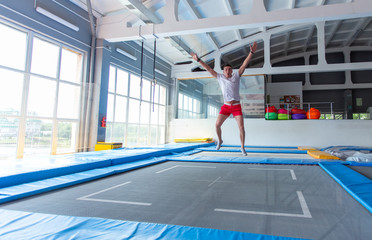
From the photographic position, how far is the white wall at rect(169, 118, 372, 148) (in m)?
8.12

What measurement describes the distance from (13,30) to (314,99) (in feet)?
42.8

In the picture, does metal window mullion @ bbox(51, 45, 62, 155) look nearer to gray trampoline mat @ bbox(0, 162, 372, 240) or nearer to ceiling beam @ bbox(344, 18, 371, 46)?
gray trampoline mat @ bbox(0, 162, 372, 240)

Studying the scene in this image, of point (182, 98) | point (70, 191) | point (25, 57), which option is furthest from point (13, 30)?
point (182, 98)

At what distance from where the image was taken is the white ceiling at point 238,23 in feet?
16.2

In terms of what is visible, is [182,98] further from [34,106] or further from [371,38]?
[371,38]

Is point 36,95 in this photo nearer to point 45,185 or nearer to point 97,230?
point 45,185

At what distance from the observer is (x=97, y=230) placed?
108cm

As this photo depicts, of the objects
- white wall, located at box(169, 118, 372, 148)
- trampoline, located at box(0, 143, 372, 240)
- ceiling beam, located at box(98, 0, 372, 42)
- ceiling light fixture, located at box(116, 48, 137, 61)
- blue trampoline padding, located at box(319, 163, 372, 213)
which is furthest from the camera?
white wall, located at box(169, 118, 372, 148)

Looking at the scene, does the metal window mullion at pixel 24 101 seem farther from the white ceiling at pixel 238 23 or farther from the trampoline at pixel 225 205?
the trampoline at pixel 225 205

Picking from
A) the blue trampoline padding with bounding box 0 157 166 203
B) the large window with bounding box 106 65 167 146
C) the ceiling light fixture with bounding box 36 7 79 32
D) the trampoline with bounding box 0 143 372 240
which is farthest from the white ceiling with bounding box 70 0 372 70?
the trampoline with bounding box 0 143 372 240

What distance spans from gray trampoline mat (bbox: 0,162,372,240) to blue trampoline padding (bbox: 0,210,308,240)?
0.09 metres

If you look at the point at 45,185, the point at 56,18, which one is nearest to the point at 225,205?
the point at 45,185

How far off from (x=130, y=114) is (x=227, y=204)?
6.75 metres

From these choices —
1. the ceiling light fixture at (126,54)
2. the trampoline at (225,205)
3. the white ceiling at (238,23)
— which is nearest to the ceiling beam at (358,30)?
the white ceiling at (238,23)
